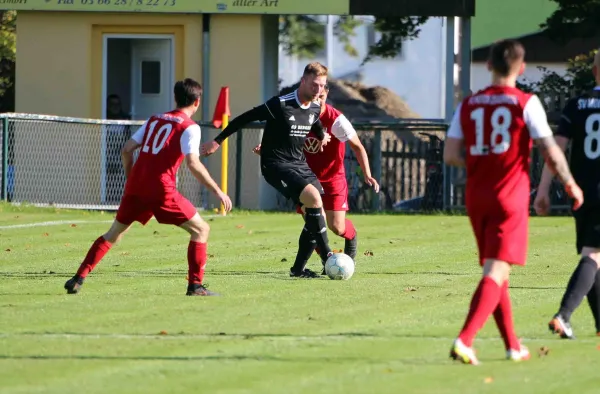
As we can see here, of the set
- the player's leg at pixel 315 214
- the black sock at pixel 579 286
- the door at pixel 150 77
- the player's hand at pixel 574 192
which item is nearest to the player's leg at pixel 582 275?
the black sock at pixel 579 286

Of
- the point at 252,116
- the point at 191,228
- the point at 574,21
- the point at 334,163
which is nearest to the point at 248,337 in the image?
the point at 191,228

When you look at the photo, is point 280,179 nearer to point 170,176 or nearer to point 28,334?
point 170,176

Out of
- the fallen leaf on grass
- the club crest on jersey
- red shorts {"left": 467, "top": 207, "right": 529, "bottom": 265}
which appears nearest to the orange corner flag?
the club crest on jersey

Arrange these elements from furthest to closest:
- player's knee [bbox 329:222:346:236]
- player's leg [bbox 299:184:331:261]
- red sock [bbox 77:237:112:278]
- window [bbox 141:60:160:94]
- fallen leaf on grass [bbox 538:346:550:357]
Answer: window [bbox 141:60:160:94]
player's knee [bbox 329:222:346:236]
player's leg [bbox 299:184:331:261]
red sock [bbox 77:237:112:278]
fallen leaf on grass [bbox 538:346:550:357]

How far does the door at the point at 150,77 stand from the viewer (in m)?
24.4

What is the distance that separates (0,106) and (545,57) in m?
22.3

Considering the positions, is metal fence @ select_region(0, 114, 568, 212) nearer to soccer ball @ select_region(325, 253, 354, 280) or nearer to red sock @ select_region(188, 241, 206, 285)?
soccer ball @ select_region(325, 253, 354, 280)

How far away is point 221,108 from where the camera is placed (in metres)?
21.5

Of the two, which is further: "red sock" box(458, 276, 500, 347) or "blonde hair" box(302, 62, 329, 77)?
"blonde hair" box(302, 62, 329, 77)

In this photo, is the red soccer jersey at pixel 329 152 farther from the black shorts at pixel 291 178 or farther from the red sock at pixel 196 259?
the red sock at pixel 196 259

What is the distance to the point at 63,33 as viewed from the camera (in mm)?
23531

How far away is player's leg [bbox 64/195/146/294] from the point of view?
10.5m

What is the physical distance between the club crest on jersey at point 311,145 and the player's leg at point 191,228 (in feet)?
7.44

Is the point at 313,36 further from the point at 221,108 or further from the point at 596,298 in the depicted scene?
the point at 596,298
